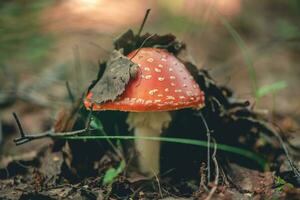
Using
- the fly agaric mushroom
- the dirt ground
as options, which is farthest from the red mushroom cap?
the dirt ground

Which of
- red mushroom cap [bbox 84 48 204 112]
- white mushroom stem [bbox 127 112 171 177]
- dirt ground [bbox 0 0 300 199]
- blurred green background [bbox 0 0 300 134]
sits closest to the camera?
red mushroom cap [bbox 84 48 204 112]

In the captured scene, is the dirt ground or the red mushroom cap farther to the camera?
the dirt ground

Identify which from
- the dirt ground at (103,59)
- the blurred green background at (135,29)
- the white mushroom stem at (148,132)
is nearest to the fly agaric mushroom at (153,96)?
the white mushroom stem at (148,132)

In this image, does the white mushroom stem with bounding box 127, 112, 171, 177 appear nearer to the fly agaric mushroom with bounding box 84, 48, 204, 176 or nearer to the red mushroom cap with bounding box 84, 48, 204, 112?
the fly agaric mushroom with bounding box 84, 48, 204, 176

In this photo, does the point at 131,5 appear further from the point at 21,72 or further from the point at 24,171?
the point at 24,171

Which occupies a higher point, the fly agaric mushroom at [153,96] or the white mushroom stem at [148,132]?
the fly agaric mushroom at [153,96]

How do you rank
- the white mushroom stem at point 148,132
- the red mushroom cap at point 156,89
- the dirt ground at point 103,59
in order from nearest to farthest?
the red mushroom cap at point 156,89
the dirt ground at point 103,59
the white mushroom stem at point 148,132

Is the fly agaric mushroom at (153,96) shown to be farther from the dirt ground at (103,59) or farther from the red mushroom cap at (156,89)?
the dirt ground at (103,59)
